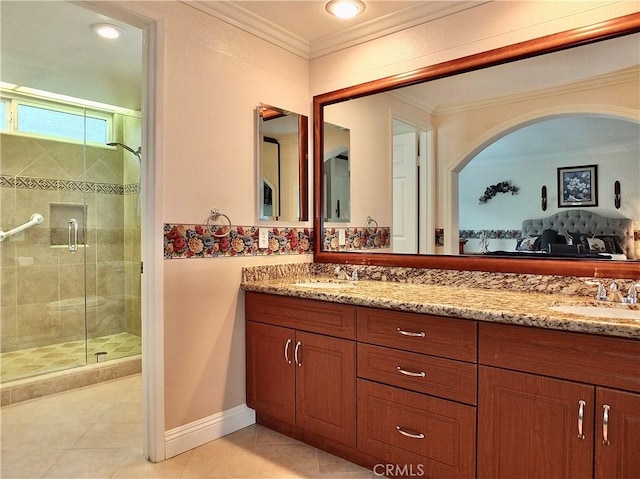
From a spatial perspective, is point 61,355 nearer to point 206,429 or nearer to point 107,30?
point 206,429

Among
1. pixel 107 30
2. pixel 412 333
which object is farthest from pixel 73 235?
pixel 412 333

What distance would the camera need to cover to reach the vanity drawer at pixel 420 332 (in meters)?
1.56

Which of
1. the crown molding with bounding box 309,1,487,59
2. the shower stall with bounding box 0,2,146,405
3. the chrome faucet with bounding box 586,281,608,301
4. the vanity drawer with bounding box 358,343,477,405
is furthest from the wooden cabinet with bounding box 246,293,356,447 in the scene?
the crown molding with bounding box 309,1,487,59

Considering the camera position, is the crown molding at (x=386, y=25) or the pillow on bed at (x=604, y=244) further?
the crown molding at (x=386, y=25)

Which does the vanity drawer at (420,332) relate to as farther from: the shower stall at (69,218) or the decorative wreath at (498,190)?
the shower stall at (69,218)

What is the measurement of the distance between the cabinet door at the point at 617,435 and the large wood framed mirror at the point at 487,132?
0.68 metres

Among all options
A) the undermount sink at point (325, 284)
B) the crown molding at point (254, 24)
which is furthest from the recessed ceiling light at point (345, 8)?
the undermount sink at point (325, 284)

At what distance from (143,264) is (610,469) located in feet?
6.52

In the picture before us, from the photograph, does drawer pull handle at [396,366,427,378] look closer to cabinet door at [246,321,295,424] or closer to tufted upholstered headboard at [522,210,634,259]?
cabinet door at [246,321,295,424]

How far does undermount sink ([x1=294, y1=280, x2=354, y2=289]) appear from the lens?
7.28 ft

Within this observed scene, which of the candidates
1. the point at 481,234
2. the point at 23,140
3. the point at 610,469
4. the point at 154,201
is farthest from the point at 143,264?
the point at 23,140

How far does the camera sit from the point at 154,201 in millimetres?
1980

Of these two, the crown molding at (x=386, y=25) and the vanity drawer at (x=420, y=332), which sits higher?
the crown molding at (x=386, y=25)

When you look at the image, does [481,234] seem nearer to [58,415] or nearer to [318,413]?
[318,413]
